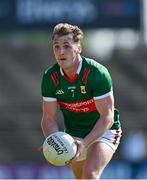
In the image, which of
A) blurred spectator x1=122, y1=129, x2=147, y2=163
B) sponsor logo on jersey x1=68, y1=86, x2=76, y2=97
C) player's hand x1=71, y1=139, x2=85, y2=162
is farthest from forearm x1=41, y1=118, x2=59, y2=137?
blurred spectator x1=122, y1=129, x2=147, y2=163

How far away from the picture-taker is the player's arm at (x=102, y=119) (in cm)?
818

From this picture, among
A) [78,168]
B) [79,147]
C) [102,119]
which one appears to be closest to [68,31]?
[102,119]

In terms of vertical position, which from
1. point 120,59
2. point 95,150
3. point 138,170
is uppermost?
point 95,150

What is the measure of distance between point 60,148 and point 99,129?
0.40 meters

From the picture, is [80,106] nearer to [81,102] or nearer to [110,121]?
[81,102]

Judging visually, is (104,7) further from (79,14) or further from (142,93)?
(142,93)

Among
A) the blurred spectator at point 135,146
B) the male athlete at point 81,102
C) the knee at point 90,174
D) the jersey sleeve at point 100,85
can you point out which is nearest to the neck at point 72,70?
the male athlete at point 81,102

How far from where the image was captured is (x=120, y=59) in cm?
1464

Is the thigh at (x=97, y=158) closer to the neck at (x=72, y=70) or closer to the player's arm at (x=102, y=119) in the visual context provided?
the player's arm at (x=102, y=119)

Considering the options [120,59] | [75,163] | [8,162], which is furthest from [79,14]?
[75,163]

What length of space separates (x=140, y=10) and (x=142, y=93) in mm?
4404

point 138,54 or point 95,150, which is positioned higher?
point 95,150

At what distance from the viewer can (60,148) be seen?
26.4 ft

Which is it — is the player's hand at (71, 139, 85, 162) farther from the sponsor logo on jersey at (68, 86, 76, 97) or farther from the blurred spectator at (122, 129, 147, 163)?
the blurred spectator at (122, 129, 147, 163)
